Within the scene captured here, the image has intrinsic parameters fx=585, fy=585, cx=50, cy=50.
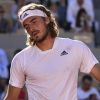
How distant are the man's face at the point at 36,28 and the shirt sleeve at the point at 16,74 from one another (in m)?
0.26

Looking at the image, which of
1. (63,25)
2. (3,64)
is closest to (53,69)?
(3,64)

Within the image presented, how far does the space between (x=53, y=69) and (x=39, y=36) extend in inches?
11.6

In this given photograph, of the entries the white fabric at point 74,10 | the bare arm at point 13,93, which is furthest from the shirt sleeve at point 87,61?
the white fabric at point 74,10

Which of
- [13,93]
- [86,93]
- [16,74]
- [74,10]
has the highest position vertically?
[16,74]

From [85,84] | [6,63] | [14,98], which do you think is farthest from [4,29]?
[14,98]

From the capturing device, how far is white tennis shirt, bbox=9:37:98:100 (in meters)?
4.82

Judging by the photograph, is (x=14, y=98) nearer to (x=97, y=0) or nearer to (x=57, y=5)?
(x=57, y=5)

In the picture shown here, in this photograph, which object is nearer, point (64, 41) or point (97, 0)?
point (64, 41)

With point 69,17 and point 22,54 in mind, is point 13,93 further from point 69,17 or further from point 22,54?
point 69,17

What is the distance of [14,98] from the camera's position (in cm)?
501

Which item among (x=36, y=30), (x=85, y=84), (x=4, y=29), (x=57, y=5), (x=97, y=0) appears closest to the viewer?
(x=36, y=30)

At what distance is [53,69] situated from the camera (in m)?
4.82

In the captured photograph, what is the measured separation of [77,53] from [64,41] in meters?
0.18

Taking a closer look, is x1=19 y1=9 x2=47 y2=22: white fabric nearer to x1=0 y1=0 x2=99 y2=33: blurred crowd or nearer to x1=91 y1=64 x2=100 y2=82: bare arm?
x1=91 y1=64 x2=100 y2=82: bare arm
